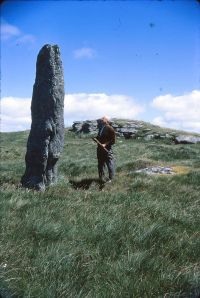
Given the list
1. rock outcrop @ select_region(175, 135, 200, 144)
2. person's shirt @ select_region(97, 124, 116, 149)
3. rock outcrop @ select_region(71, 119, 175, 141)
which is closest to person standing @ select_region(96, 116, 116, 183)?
person's shirt @ select_region(97, 124, 116, 149)

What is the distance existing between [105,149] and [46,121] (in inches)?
97.9

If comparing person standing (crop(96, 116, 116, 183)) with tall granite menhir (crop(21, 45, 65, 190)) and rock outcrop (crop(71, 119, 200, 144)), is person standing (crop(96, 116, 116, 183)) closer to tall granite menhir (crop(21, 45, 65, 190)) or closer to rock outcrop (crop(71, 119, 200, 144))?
tall granite menhir (crop(21, 45, 65, 190))

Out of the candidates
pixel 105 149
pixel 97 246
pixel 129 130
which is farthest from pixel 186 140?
pixel 97 246

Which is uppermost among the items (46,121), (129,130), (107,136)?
(46,121)

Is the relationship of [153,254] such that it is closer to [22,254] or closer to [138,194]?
[22,254]

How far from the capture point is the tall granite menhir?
12289 mm

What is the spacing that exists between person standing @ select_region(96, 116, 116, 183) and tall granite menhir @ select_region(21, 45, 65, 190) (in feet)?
5.98

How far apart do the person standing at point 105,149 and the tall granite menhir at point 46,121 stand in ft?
5.98

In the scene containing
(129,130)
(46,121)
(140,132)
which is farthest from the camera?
(129,130)

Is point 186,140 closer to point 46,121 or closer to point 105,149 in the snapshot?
point 105,149

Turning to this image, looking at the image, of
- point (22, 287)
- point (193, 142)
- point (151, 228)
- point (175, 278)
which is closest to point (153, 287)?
point (175, 278)

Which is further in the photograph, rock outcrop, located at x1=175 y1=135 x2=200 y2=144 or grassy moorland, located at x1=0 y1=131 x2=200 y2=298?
rock outcrop, located at x1=175 y1=135 x2=200 y2=144

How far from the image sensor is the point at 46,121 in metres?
12.4

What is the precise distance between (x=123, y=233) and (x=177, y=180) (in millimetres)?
7141
